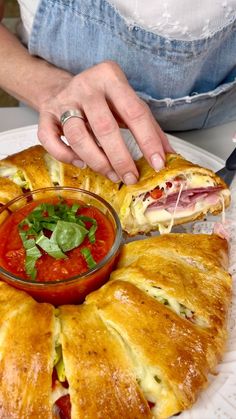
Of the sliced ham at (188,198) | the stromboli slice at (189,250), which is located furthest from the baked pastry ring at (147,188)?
the stromboli slice at (189,250)

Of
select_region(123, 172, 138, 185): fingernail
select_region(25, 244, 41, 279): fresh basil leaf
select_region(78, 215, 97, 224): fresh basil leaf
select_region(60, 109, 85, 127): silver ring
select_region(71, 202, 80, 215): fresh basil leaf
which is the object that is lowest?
select_region(25, 244, 41, 279): fresh basil leaf

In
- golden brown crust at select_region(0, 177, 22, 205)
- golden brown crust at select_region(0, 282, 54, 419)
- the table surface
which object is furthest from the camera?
the table surface

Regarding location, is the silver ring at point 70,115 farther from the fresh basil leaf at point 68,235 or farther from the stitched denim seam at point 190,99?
the stitched denim seam at point 190,99

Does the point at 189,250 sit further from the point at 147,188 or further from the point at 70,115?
the point at 70,115

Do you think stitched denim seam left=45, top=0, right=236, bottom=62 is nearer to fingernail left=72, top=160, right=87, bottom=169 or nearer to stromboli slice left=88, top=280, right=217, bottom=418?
fingernail left=72, top=160, right=87, bottom=169

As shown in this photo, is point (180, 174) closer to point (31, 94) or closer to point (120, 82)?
point (120, 82)

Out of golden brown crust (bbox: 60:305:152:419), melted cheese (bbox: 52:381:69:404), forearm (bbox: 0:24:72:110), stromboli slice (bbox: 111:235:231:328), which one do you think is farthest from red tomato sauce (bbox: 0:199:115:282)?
forearm (bbox: 0:24:72:110)
